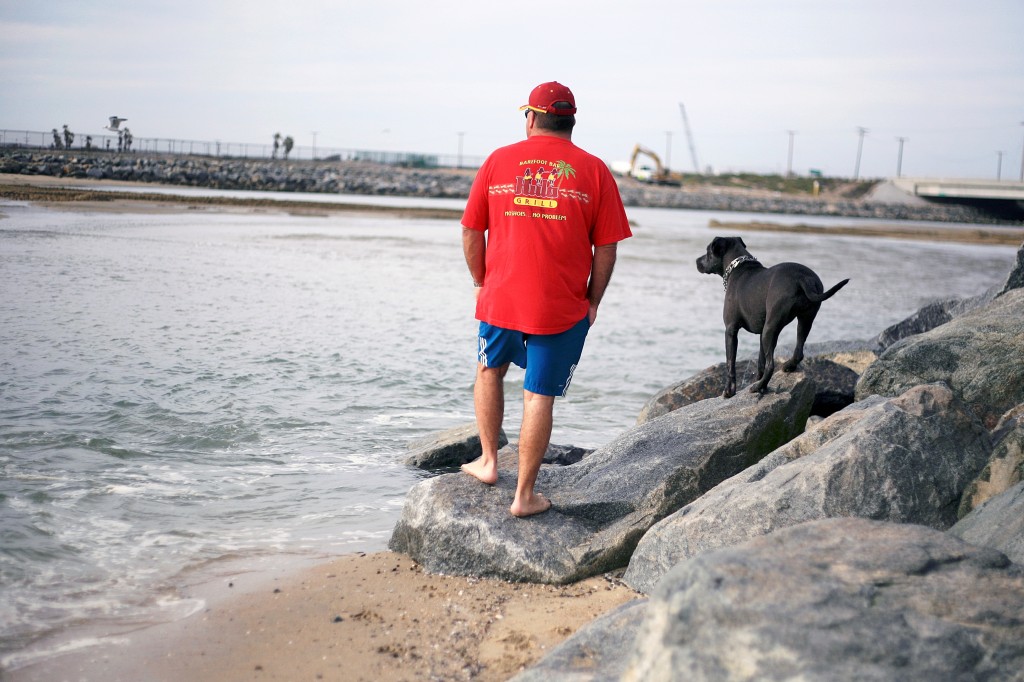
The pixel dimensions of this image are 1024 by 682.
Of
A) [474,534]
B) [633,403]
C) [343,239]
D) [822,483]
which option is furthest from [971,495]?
[343,239]

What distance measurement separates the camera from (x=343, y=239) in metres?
28.6

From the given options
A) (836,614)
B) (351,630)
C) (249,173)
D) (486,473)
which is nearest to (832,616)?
(836,614)

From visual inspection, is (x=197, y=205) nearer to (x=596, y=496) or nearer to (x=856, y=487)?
(x=596, y=496)

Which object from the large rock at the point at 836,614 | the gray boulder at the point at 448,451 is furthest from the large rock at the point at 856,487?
the gray boulder at the point at 448,451

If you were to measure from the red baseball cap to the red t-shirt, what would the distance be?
14 centimetres

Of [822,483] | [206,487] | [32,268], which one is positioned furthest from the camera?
[32,268]

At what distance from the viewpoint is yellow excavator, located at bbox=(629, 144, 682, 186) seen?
9675cm

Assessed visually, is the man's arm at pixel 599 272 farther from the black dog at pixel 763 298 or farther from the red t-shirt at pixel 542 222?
the black dog at pixel 763 298

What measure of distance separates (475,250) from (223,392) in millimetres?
4978

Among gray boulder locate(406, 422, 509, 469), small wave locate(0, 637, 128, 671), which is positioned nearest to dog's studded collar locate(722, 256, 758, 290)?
gray boulder locate(406, 422, 509, 469)

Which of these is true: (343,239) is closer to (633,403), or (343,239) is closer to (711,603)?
(633,403)

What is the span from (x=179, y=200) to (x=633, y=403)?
31613 mm

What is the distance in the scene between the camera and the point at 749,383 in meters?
7.56

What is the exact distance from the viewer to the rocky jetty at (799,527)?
7.86ft
